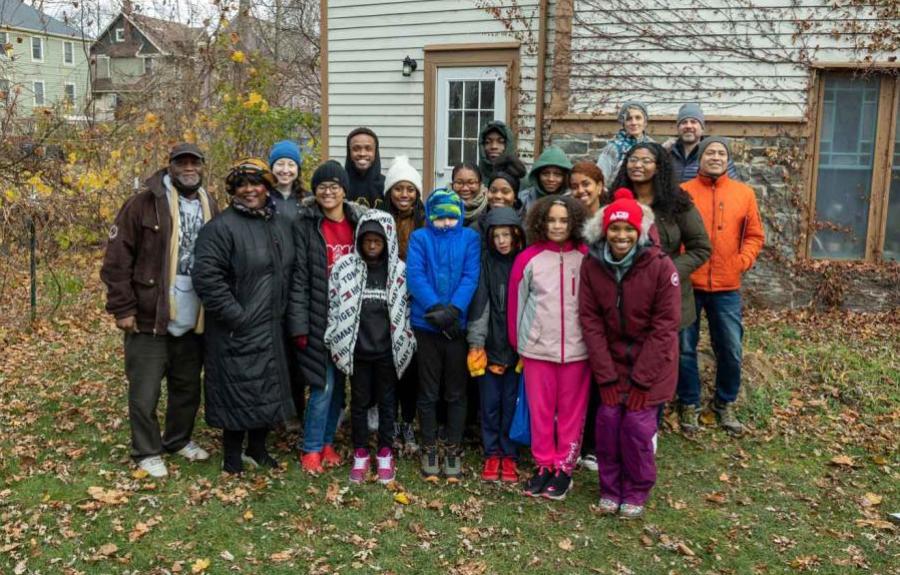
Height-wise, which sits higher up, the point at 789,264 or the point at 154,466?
the point at 789,264

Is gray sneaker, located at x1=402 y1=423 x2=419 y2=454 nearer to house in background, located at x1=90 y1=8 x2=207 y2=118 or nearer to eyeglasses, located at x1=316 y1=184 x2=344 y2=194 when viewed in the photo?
eyeglasses, located at x1=316 y1=184 x2=344 y2=194

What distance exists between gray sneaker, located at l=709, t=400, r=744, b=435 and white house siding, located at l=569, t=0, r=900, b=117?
14.4 ft

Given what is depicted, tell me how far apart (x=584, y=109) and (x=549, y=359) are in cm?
569

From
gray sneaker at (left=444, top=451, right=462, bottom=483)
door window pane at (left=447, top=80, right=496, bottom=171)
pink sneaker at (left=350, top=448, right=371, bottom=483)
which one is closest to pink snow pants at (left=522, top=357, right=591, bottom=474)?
gray sneaker at (left=444, top=451, right=462, bottom=483)

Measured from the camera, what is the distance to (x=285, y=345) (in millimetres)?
4707

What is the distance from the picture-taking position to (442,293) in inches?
180

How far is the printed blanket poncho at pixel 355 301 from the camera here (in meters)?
4.58

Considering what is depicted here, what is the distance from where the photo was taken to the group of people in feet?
13.9

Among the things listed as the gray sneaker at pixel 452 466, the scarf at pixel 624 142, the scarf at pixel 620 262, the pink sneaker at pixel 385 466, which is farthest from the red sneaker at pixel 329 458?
the scarf at pixel 624 142

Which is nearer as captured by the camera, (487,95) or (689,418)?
(689,418)

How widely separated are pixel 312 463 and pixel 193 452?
84 centimetres

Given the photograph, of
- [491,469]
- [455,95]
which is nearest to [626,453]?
[491,469]

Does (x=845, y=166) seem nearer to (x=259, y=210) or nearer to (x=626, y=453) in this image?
(x=626, y=453)

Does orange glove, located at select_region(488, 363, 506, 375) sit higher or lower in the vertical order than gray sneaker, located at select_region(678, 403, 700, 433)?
higher
